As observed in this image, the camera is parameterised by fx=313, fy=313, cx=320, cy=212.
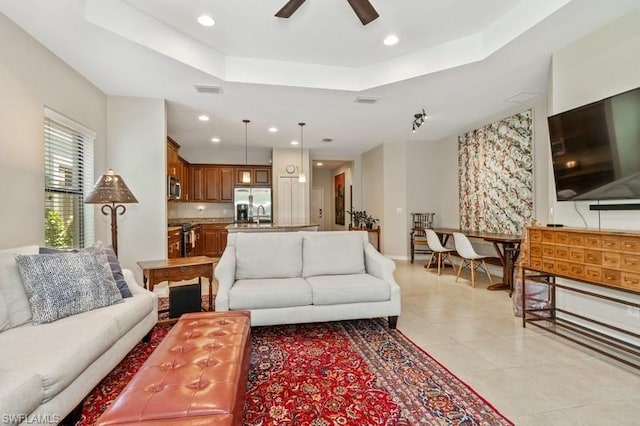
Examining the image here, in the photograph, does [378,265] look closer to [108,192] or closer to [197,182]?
[108,192]

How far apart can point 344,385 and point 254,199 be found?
624 cm

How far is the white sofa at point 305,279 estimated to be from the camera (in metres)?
2.85

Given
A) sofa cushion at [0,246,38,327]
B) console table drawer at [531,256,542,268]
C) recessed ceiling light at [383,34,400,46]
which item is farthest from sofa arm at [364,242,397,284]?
sofa cushion at [0,246,38,327]

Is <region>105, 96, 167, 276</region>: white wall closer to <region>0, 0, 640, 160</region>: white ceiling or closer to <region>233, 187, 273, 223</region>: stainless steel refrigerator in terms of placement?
<region>0, 0, 640, 160</region>: white ceiling

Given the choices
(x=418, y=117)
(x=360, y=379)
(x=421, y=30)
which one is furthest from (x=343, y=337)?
(x=418, y=117)

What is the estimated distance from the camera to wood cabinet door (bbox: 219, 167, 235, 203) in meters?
7.94

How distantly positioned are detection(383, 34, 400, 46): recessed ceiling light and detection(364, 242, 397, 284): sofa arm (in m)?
2.25

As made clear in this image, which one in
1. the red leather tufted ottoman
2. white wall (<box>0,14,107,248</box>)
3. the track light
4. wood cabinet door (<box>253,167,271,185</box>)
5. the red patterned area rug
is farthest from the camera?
wood cabinet door (<box>253,167,271,185</box>)

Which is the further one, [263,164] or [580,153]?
[263,164]

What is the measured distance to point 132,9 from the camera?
2.82 meters

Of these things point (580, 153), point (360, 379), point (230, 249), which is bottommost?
point (360, 379)

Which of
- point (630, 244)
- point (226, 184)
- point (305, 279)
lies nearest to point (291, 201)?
point (226, 184)

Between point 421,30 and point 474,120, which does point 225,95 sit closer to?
point 421,30

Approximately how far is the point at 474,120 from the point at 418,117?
1.27m
